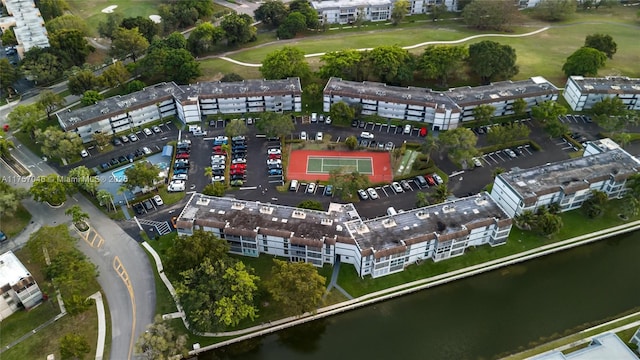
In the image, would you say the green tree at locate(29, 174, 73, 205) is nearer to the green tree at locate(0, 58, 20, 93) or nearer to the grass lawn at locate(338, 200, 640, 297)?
the green tree at locate(0, 58, 20, 93)

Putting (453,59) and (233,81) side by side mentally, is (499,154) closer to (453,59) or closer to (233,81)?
(453,59)

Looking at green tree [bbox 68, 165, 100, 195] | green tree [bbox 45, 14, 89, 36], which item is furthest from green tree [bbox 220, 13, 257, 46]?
green tree [bbox 68, 165, 100, 195]

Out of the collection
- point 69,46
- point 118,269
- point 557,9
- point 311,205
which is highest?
point 69,46

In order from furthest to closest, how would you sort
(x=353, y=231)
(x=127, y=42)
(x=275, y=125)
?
(x=127, y=42)
(x=275, y=125)
(x=353, y=231)

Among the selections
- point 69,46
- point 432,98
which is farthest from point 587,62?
point 69,46

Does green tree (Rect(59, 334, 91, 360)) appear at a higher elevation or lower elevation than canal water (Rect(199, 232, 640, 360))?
higher

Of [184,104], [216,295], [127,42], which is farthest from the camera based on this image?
A: [127,42]

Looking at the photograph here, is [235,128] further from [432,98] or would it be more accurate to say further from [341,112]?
[432,98]

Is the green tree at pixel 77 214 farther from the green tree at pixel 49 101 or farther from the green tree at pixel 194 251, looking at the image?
the green tree at pixel 49 101
